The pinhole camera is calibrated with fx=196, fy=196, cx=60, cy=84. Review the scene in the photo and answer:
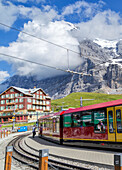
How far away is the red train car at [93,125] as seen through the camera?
13162mm

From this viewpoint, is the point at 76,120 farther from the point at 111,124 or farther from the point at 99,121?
the point at 111,124

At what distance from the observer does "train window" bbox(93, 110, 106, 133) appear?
14242 mm

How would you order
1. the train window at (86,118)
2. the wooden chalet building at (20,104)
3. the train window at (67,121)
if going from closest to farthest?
the train window at (86,118), the train window at (67,121), the wooden chalet building at (20,104)

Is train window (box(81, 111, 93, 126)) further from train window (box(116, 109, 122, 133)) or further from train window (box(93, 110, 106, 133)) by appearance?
train window (box(116, 109, 122, 133))

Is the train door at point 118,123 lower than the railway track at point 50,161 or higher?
higher

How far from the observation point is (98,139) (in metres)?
14.6

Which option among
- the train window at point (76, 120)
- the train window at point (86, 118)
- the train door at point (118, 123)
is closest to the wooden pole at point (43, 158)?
the train door at point (118, 123)

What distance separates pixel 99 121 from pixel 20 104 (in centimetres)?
6849

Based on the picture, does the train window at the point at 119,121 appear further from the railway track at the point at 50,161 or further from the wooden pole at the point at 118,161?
the wooden pole at the point at 118,161

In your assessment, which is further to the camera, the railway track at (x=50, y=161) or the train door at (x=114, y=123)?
the train door at (x=114, y=123)

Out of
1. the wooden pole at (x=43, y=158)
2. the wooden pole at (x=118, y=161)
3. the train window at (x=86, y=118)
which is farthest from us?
the train window at (x=86, y=118)

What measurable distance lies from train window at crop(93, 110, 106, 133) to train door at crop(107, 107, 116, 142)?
0.50 meters

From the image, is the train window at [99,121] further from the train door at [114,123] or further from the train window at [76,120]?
the train window at [76,120]

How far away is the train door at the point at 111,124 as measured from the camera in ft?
43.6
